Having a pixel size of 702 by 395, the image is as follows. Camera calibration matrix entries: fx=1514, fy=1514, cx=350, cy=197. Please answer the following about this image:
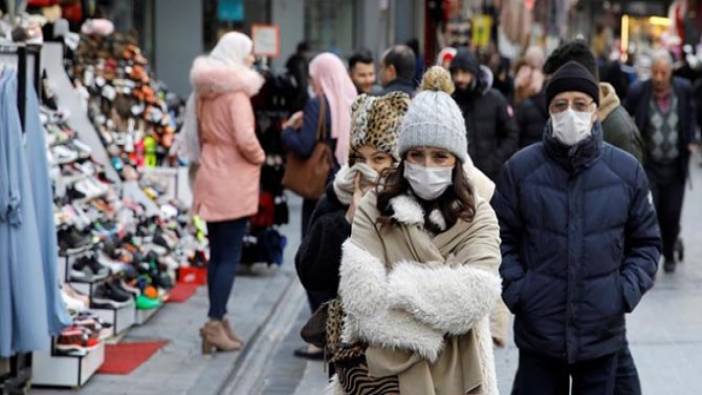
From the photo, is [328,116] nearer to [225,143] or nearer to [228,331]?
[225,143]

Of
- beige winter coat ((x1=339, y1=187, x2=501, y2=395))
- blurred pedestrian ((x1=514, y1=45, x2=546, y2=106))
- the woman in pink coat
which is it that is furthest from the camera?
blurred pedestrian ((x1=514, y1=45, x2=546, y2=106))

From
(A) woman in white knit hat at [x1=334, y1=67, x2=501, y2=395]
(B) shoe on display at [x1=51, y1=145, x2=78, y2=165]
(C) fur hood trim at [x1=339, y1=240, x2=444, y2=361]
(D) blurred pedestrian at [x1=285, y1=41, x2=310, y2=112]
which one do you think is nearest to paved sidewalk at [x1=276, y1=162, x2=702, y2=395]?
(B) shoe on display at [x1=51, y1=145, x2=78, y2=165]

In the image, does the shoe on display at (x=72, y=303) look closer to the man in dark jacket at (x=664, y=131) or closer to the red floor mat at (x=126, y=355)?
the red floor mat at (x=126, y=355)

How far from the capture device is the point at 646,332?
10.4m

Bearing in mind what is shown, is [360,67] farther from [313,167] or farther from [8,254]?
[8,254]

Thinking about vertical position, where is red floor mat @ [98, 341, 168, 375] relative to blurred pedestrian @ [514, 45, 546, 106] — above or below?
below

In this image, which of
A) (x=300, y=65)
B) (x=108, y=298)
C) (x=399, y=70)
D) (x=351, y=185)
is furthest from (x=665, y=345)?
(x=300, y=65)

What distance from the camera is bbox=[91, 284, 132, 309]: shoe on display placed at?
31.4 ft

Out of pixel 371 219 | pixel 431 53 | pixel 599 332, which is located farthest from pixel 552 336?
pixel 431 53

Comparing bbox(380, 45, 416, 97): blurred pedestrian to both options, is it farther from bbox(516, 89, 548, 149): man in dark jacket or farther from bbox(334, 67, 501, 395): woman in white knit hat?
bbox(334, 67, 501, 395): woman in white knit hat

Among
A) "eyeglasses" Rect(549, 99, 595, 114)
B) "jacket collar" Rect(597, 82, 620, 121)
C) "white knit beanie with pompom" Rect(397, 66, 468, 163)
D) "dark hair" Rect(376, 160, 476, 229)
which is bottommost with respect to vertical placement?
"jacket collar" Rect(597, 82, 620, 121)

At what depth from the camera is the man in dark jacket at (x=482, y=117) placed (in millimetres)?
10734

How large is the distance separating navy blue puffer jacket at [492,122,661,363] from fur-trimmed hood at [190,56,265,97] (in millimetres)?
3725

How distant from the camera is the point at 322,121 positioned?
378 inches
